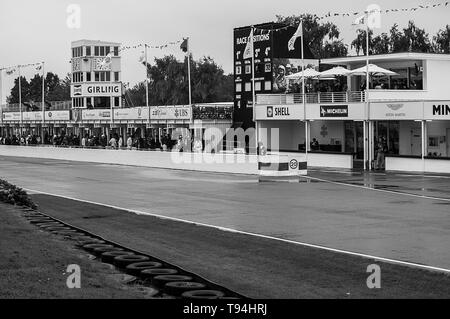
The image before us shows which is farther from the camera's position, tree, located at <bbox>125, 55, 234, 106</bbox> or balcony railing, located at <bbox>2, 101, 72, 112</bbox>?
tree, located at <bbox>125, 55, 234, 106</bbox>

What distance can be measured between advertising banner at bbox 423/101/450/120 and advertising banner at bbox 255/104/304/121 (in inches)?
435

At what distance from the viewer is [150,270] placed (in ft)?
37.4

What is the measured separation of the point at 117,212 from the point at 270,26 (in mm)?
37522

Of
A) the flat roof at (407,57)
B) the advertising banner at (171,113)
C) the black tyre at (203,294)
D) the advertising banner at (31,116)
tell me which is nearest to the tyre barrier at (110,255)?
the black tyre at (203,294)

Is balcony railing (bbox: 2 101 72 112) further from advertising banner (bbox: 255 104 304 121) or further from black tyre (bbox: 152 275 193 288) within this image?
black tyre (bbox: 152 275 193 288)

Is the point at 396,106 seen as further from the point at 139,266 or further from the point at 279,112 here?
the point at 139,266

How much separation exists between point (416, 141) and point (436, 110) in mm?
5957

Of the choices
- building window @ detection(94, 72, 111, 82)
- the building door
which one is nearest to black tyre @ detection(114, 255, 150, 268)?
the building door

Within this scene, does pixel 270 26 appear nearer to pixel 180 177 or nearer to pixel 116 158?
pixel 116 158

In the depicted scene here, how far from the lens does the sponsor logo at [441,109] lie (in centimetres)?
3897

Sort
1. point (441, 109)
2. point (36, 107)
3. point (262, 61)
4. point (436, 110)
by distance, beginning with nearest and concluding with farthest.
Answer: point (441, 109)
point (436, 110)
point (262, 61)
point (36, 107)

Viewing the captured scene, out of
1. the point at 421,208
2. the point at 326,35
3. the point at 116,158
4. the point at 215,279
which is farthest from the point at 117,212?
the point at 326,35

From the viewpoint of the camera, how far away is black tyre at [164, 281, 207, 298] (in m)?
10.0

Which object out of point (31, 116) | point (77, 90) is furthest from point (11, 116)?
point (77, 90)
